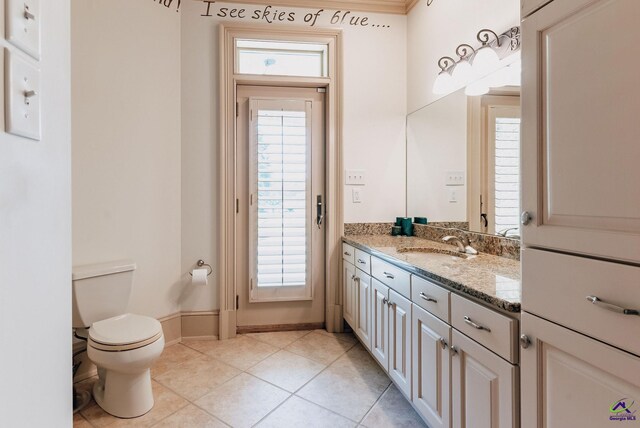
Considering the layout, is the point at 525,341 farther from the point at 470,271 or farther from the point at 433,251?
the point at 433,251

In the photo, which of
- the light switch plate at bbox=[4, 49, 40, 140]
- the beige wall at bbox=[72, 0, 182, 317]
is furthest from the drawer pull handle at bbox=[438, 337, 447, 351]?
the beige wall at bbox=[72, 0, 182, 317]

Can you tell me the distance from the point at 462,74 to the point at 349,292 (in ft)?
5.76

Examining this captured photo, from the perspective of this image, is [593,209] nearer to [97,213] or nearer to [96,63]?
[97,213]

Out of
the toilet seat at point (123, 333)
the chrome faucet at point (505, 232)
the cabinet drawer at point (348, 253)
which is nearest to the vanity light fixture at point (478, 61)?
the chrome faucet at point (505, 232)

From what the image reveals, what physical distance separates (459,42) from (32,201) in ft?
8.24

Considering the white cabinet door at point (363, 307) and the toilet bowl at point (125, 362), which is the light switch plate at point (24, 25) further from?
the white cabinet door at point (363, 307)

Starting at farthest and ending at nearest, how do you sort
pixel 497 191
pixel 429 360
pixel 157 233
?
pixel 157 233
pixel 497 191
pixel 429 360

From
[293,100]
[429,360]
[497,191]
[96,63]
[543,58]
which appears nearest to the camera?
[543,58]

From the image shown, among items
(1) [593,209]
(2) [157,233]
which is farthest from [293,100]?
(1) [593,209]

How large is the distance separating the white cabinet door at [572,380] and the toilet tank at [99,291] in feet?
7.13

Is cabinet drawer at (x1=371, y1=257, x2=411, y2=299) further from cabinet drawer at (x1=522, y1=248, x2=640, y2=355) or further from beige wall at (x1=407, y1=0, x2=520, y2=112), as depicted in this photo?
beige wall at (x1=407, y1=0, x2=520, y2=112)

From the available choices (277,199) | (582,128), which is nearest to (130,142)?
(277,199)

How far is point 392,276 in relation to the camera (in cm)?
191

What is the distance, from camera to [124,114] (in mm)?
2375
